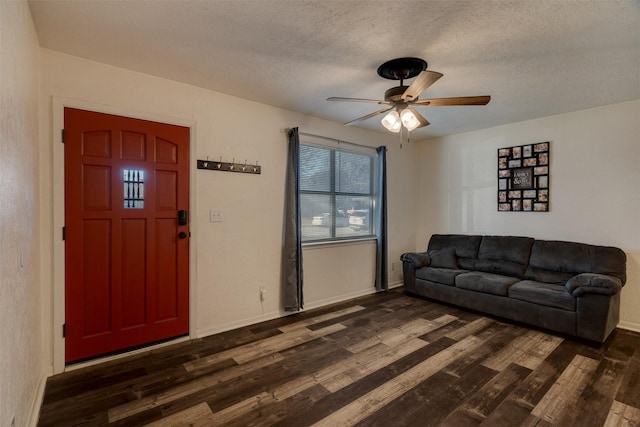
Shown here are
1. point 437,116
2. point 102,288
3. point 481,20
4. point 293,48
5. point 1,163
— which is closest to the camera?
point 1,163

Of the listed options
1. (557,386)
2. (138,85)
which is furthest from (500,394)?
(138,85)

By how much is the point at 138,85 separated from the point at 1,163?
1712 mm

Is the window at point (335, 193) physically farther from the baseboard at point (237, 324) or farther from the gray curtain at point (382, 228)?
the baseboard at point (237, 324)

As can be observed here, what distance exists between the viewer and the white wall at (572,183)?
3355mm

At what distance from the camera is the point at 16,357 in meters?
1.54

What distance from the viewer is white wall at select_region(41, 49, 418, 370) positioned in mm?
2363

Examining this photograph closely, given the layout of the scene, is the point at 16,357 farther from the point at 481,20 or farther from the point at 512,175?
the point at 512,175

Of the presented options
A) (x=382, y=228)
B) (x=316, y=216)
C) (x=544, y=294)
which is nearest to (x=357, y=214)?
(x=382, y=228)

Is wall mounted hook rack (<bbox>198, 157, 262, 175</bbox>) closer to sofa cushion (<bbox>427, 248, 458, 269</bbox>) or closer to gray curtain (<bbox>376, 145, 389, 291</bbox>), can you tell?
gray curtain (<bbox>376, 145, 389, 291</bbox>)

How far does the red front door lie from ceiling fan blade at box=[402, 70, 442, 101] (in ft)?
6.72

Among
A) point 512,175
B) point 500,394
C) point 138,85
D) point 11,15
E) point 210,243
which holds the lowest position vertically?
point 500,394

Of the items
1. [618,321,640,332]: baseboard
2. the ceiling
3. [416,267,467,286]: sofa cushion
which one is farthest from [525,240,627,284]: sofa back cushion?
the ceiling

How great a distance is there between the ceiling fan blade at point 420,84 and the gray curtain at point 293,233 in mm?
1585

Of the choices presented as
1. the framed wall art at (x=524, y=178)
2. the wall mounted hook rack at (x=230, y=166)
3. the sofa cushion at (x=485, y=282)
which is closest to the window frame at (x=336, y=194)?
the wall mounted hook rack at (x=230, y=166)
